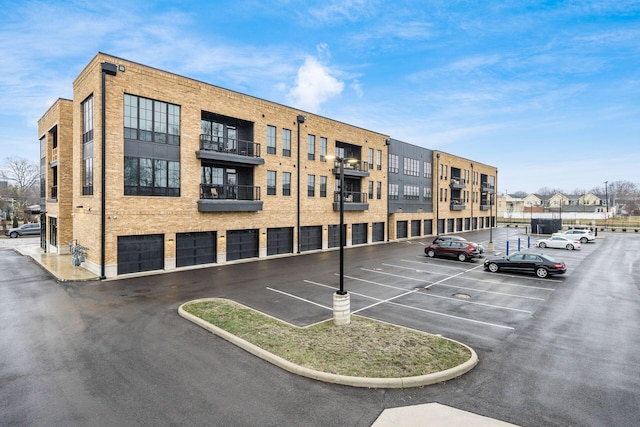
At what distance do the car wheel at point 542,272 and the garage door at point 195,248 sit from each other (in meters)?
20.4

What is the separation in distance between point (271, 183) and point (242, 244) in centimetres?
536

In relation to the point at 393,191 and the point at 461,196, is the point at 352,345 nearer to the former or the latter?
the point at 393,191

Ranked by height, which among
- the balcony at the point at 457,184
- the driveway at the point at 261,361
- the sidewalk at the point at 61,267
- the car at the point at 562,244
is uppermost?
the balcony at the point at 457,184

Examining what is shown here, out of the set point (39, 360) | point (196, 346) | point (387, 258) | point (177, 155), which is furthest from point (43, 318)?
point (387, 258)

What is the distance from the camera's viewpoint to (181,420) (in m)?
6.22

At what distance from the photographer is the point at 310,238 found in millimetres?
30656

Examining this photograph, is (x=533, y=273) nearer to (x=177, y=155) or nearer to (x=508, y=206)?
(x=177, y=155)

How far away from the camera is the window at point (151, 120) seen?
1936 centimetres

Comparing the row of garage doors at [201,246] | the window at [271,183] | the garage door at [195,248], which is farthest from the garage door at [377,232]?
the garage door at [195,248]

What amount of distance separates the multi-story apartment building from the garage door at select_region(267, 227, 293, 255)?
0.34ft

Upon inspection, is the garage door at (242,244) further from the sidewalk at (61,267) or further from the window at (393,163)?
the window at (393,163)

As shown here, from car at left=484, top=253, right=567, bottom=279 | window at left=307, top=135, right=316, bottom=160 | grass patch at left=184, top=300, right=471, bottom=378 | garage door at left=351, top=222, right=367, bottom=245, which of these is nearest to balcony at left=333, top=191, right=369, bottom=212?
garage door at left=351, top=222, right=367, bottom=245

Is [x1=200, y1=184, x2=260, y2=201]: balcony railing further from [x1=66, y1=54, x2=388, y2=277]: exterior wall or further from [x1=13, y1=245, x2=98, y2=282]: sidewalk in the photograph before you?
[x1=13, y1=245, x2=98, y2=282]: sidewalk

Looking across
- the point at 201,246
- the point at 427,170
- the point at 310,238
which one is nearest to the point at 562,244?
the point at 427,170
